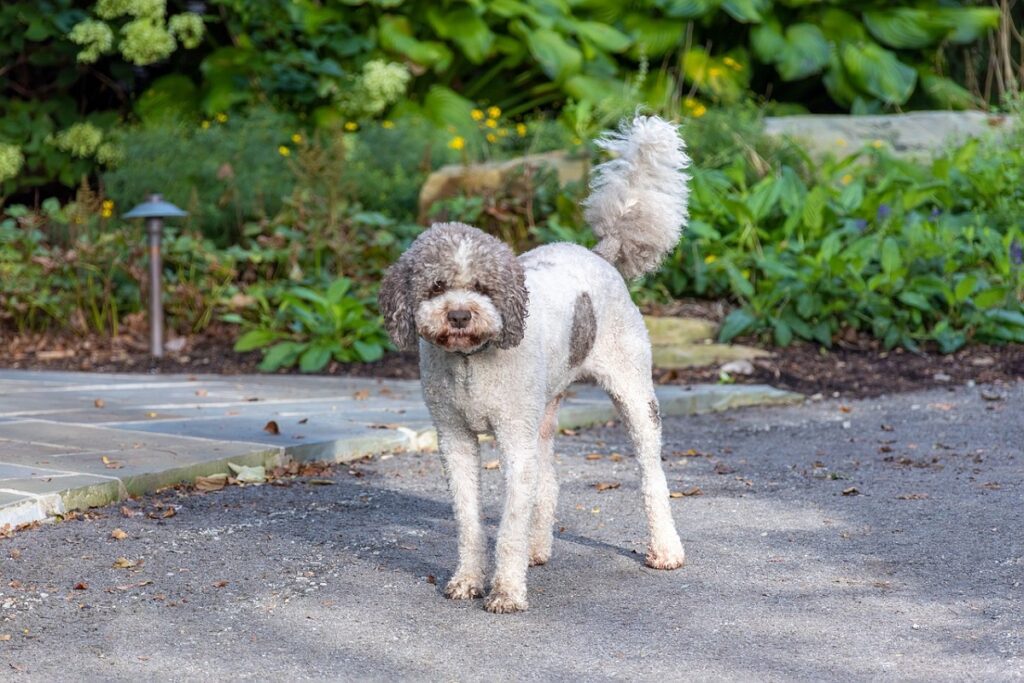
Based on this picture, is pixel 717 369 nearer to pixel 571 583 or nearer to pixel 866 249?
pixel 866 249

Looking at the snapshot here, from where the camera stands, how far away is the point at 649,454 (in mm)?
4305

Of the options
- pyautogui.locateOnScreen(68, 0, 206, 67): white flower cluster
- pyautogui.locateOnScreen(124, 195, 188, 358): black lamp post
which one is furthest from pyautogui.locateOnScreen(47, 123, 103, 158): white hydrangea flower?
pyautogui.locateOnScreen(124, 195, 188, 358): black lamp post

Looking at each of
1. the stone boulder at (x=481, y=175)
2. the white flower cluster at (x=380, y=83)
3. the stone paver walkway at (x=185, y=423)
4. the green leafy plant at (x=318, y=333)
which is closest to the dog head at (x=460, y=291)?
the stone paver walkway at (x=185, y=423)

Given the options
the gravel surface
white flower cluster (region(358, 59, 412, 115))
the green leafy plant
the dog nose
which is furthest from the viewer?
white flower cluster (region(358, 59, 412, 115))

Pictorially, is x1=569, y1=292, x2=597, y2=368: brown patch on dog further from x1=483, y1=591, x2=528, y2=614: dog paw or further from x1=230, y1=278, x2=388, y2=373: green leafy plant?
x1=230, y1=278, x2=388, y2=373: green leafy plant

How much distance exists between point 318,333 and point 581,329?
4.41 metres

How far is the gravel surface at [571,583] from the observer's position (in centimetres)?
338

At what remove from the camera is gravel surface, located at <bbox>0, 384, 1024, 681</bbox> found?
338cm

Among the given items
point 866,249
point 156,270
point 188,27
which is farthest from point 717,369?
point 188,27

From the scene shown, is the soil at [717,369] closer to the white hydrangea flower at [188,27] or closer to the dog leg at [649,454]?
the dog leg at [649,454]

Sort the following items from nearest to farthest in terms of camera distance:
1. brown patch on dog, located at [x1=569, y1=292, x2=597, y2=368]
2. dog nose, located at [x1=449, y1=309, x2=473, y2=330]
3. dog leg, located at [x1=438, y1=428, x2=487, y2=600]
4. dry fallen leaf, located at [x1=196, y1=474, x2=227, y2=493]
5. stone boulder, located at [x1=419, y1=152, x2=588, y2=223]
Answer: dog nose, located at [x1=449, y1=309, x2=473, y2=330]
dog leg, located at [x1=438, y1=428, x2=487, y2=600]
brown patch on dog, located at [x1=569, y1=292, x2=597, y2=368]
dry fallen leaf, located at [x1=196, y1=474, x2=227, y2=493]
stone boulder, located at [x1=419, y1=152, x2=588, y2=223]

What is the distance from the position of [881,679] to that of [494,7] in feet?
32.4

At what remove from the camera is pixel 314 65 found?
11.7 metres

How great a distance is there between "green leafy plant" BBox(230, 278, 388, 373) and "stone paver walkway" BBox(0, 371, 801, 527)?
0.81 feet
